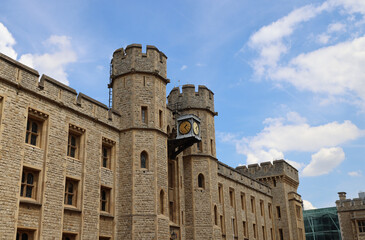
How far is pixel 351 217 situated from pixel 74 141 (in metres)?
45.6

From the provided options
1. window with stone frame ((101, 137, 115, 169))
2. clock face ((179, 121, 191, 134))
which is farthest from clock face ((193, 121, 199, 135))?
window with stone frame ((101, 137, 115, 169))

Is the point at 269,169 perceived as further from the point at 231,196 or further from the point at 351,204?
the point at 351,204

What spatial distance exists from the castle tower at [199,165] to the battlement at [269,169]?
19.9 m

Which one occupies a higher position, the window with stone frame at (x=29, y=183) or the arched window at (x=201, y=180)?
the arched window at (x=201, y=180)

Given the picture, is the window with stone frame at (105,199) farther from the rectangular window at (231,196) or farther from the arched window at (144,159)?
the rectangular window at (231,196)

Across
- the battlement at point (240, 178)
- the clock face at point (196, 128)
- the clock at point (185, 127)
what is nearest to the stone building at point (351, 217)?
the battlement at point (240, 178)

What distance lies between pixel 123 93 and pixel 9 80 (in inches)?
364

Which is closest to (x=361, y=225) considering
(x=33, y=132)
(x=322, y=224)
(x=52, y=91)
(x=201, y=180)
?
(x=322, y=224)

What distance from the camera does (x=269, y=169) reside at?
51.8 m

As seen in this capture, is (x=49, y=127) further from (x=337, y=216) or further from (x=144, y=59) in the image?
(x=337, y=216)

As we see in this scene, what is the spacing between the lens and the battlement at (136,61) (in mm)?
27297

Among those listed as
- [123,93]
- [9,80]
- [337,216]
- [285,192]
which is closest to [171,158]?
[123,93]

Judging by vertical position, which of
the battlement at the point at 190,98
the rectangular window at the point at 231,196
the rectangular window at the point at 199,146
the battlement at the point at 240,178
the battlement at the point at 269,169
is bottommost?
the rectangular window at the point at 231,196

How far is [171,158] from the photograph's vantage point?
30.3m
